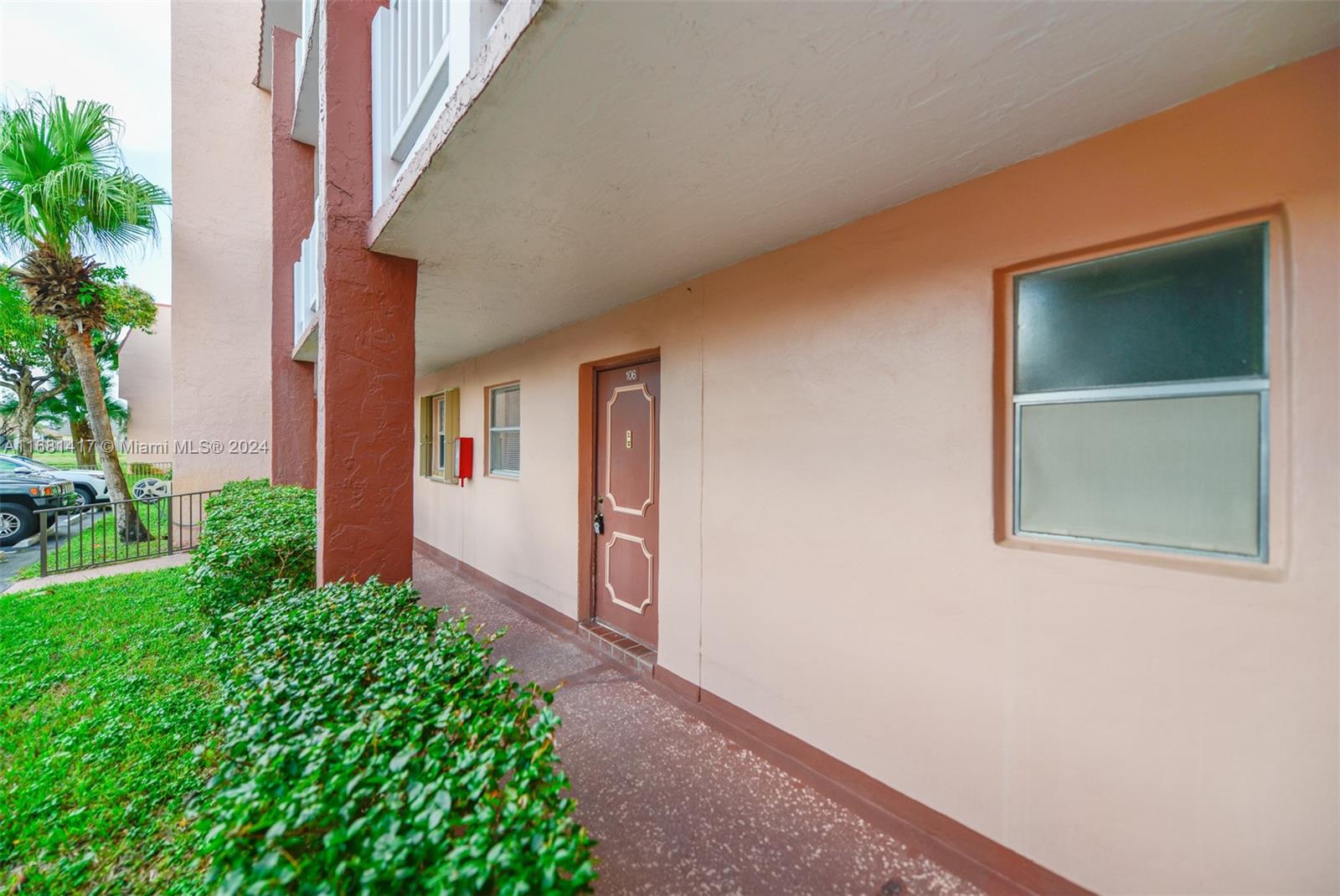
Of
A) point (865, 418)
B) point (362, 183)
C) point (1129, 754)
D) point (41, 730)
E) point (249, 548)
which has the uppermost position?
point (362, 183)

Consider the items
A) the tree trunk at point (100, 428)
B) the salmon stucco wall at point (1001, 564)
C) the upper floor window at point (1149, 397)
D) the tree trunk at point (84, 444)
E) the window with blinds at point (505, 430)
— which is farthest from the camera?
the tree trunk at point (84, 444)

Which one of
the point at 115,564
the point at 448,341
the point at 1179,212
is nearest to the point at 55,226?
the point at 115,564

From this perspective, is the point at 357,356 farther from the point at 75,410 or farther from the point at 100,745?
the point at 75,410

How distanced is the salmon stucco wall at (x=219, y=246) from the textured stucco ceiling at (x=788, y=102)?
7.75 meters

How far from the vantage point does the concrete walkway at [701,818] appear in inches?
76.1

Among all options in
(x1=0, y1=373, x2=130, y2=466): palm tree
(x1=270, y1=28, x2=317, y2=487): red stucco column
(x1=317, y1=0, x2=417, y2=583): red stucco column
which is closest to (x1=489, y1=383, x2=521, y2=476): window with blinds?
(x1=317, y1=0, x2=417, y2=583): red stucco column

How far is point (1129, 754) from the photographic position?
1607 millimetres

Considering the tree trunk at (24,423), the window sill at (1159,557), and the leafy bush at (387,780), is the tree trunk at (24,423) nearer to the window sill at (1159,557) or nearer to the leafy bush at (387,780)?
the leafy bush at (387,780)

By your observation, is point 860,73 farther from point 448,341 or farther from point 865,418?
point 448,341

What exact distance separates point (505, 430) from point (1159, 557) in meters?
5.24

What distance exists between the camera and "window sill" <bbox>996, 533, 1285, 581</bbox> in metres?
1.41

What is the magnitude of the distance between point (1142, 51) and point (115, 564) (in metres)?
10.0

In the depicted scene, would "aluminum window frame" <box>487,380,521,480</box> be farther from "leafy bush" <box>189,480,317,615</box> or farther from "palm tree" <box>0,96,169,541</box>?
"palm tree" <box>0,96,169,541</box>

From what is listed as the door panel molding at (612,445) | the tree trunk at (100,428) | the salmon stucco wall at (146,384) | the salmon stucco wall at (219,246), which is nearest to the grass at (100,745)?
the door panel molding at (612,445)
